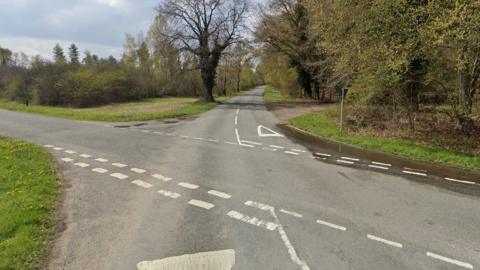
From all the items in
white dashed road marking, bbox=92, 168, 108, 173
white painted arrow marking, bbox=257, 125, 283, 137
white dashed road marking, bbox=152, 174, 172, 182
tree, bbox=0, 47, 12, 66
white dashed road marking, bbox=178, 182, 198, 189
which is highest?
tree, bbox=0, 47, 12, 66

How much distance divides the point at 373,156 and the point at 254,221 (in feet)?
20.7

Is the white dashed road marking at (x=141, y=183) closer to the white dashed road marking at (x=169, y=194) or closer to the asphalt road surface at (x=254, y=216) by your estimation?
the asphalt road surface at (x=254, y=216)

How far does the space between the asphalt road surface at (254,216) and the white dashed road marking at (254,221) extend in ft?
0.05

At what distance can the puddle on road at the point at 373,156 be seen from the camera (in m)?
7.51

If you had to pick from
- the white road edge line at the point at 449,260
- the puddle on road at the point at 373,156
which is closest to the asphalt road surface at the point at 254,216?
the white road edge line at the point at 449,260

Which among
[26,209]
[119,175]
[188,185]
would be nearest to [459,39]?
[188,185]

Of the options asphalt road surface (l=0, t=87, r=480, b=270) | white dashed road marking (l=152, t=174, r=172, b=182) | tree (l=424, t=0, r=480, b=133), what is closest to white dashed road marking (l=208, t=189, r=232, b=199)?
asphalt road surface (l=0, t=87, r=480, b=270)

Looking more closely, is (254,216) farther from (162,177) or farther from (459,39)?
(459,39)

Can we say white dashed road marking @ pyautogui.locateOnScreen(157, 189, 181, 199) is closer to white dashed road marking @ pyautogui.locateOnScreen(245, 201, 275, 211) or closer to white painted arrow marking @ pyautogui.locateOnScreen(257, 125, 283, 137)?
white dashed road marking @ pyautogui.locateOnScreen(245, 201, 275, 211)

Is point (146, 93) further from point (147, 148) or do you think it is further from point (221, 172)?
point (221, 172)

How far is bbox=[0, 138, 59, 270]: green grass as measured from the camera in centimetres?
363

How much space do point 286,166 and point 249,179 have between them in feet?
5.31

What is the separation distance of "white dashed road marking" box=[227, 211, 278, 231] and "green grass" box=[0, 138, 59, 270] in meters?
2.61

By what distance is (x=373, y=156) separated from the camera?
9.39 meters
